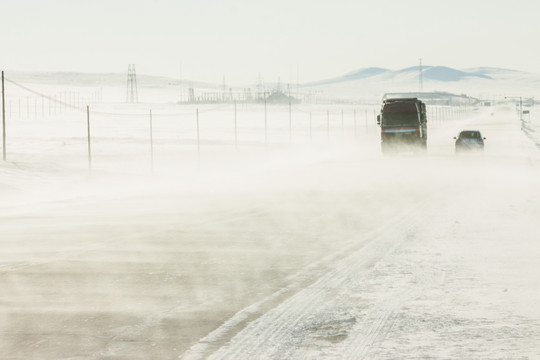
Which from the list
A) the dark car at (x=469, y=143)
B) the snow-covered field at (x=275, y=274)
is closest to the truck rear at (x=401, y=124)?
the dark car at (x=469, y=143)

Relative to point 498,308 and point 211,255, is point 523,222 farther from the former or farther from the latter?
point 498,308

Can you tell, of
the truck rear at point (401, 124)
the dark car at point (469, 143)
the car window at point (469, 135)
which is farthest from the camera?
the car window at point (469, 135)

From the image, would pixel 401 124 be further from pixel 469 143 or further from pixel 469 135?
pixel 469 135

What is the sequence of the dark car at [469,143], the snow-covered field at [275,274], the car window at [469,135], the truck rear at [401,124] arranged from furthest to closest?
the car window at [469,135] → the dark car at [469,143] → the truck rear at [401,124] → the snow-covered field at [275,274]

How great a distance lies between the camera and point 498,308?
28.6ft

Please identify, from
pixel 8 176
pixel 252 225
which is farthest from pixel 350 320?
pixel 8 176

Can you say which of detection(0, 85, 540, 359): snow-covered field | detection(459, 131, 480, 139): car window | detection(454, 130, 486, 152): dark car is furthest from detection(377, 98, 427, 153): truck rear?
detection(0, 85, 540, 359): snow-covered field

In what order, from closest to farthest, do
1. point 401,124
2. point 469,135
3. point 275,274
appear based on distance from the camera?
point 275,274, point 401,124, point 469,135

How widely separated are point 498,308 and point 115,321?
12.6 ft

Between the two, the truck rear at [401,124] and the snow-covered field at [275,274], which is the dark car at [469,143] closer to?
the truck rear at [401,124]

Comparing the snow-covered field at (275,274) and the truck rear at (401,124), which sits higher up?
the truck rear at (401,124)

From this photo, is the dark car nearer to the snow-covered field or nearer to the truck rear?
the truck rear

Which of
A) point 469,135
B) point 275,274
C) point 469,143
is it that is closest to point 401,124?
point 469,143

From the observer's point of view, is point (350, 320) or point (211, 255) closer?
point (350, 320)
